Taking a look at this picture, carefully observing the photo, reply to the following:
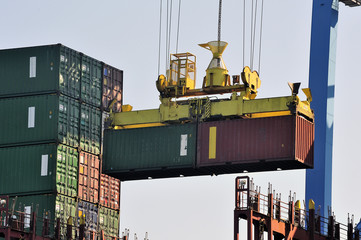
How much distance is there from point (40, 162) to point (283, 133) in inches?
501

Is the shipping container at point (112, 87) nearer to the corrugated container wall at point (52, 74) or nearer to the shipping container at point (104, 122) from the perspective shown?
the corrugated container wall at point (52, 74)

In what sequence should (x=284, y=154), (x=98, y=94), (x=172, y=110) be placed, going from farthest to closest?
(x=98, y=94) < (x=172, y=110) < (x=284, y=154)

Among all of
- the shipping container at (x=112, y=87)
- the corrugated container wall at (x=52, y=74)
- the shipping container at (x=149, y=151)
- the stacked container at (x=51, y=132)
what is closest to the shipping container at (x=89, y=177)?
the stacked container at (x=51, y=132)

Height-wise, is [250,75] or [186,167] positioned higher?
[250,75]

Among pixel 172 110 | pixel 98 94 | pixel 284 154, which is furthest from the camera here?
pixel 98 94

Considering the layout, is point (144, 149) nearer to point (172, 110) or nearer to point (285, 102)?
point (172, 110)

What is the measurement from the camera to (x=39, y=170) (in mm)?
67375

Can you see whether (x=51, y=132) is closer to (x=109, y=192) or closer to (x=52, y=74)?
(x=52, y=74)

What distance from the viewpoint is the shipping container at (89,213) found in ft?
222

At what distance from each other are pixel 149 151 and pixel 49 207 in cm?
559

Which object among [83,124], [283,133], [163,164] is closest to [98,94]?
[83,124]

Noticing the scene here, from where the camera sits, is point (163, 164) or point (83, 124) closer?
point (163, 164)

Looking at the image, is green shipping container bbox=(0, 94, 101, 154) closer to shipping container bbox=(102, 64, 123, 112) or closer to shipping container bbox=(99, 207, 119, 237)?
shipping container bbox=(102, 64, 123, 112)

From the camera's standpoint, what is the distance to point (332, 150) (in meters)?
68.7
